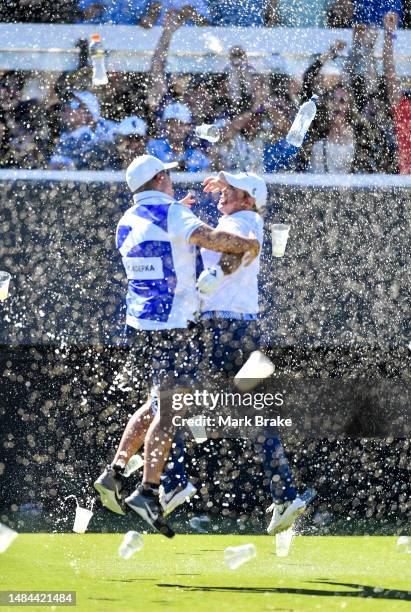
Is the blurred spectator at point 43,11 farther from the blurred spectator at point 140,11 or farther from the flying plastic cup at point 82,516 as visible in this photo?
the flying plastic cup at point 82,516

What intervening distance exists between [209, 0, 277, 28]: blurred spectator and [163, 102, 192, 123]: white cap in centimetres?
25

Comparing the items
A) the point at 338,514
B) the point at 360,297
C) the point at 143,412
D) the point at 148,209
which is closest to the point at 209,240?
the point at 148,209

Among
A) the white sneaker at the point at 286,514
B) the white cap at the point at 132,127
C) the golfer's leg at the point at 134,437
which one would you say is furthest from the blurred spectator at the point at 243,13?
the white sneaker at the point at 286,514

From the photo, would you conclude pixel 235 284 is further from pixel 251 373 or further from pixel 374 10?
pixel 374 10

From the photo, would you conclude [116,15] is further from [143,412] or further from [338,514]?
[338,514]

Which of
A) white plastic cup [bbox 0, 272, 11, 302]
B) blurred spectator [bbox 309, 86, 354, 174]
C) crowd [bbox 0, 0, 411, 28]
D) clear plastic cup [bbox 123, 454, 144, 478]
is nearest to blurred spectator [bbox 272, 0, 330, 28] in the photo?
crowd [bbox 0, 0, 411, 28]

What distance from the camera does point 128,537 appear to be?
3.32 metres

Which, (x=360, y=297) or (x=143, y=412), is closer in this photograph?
(x=143, y=412)

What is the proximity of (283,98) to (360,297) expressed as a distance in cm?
60

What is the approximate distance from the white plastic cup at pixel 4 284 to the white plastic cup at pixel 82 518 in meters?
0.67

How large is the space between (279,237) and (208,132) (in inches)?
15.7

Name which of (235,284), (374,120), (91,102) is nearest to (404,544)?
(235,284)

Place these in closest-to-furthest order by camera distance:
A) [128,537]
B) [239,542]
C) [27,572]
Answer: [27,572] < [128,537] < [239,542]

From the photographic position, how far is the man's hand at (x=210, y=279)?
317 centimetres
